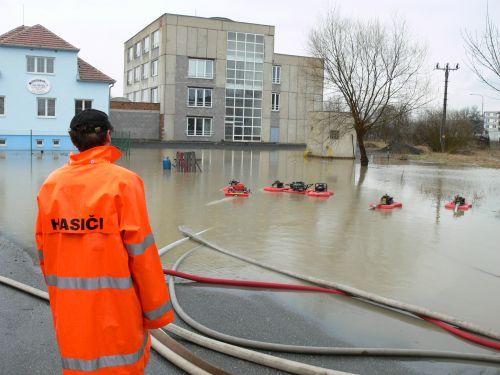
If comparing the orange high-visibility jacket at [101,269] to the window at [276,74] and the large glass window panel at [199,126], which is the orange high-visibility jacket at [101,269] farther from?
the window at [276,74]

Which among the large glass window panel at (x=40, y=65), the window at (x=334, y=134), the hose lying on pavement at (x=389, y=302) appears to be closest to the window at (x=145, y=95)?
the large glass window panel at (x=40, y=65)

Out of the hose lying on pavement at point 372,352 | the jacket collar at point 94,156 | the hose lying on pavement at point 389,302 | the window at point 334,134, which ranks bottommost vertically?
the hose lying on pavement at point 372,352

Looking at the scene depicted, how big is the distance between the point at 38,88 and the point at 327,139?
19476mm

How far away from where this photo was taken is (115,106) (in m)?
51.7

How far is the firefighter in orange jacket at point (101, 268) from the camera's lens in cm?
257

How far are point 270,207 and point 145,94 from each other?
162ft

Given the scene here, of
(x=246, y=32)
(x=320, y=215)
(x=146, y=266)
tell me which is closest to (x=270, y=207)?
(x=320, y=215)

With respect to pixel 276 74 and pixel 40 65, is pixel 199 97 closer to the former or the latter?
pixel 276 74

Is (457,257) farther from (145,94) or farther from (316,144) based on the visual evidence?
(145,94)

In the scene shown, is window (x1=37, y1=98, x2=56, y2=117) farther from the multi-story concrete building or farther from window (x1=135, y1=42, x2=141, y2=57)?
window (x1=135, y1=42, x2=141, y2=57)

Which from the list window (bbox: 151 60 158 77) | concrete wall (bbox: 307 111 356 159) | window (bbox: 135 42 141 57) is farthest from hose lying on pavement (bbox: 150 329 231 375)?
window (bbox: 135 42 141 57)

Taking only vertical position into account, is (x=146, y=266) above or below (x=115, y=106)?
below

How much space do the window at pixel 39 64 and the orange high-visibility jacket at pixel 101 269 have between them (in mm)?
34945

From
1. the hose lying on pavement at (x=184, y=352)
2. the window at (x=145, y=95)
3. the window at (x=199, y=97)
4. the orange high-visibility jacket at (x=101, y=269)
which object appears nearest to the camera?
the orange high-visibility jacket at (x=101, y=269)
